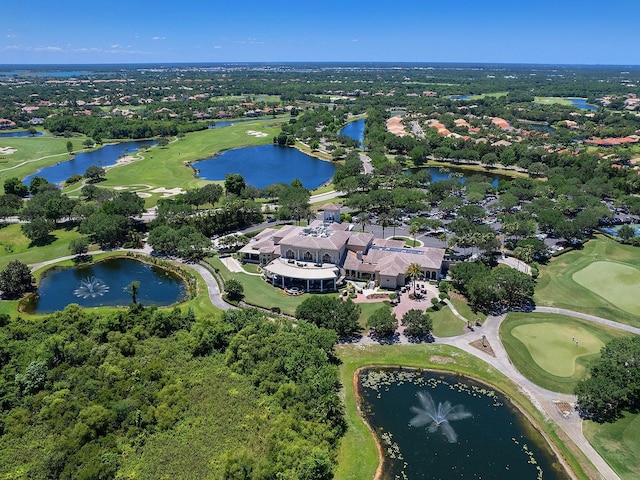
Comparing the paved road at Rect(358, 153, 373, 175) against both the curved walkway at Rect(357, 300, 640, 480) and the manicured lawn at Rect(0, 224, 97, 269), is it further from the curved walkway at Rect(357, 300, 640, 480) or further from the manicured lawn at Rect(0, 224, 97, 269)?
the manicured lawn at Rect(0, 224, 97, 269)

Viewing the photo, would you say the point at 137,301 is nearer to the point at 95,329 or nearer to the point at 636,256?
the point at 95,329

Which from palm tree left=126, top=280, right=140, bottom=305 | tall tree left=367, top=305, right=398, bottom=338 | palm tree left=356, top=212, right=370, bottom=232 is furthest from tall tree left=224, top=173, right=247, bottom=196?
tall tree left=367, top=305, right=398, bottom=338

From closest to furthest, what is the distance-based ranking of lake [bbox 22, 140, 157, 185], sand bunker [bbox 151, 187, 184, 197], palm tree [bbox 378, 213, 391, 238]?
palm tree [bbox 378, 213, 391, 238] < sand bunker [bbox 151, 187, 184, 197] < lake [bbox 22, 140, 157, 185]

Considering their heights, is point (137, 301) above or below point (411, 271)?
below

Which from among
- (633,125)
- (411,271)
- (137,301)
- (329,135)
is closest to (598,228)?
(411,271)

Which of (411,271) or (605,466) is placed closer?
(605,466)

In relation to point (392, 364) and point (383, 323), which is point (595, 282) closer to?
point (383, 323)

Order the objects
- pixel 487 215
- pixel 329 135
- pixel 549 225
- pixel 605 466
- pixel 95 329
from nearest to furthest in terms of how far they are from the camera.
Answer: pixel 605 466, pixel 95 329, pixel 549 225, pixel 487 215, pixel 329 135
